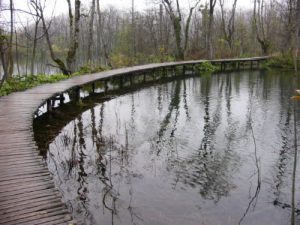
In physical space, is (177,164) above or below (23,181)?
below

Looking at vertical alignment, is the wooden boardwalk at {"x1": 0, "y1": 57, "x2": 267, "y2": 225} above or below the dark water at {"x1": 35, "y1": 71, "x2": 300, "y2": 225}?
above

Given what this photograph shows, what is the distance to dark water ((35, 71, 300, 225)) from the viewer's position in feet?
15.0

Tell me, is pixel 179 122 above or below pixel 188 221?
above

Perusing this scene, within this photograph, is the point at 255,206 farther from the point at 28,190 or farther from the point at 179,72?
the point at 179,72

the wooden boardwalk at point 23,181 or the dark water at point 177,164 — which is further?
the dark water at point 177,164

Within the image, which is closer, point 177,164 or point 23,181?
point 23,181

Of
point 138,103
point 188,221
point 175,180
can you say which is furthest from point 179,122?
point 188,221

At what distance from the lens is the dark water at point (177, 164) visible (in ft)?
15.0

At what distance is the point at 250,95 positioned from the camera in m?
13.3

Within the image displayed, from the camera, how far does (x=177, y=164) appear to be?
614 cm

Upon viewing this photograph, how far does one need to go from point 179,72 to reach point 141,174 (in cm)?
1690

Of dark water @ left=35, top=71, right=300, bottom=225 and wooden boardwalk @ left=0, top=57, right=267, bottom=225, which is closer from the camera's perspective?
wooden boardwalk @ left=0, top=57, right=267, bottom=225

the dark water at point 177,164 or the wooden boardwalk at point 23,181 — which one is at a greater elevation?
the wooden boardwalk at point 23,181

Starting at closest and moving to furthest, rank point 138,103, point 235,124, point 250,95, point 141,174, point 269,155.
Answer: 1. point 141,174
2. point 269,155
3. point 235,124
4. point 138,103
5. point 250,95
